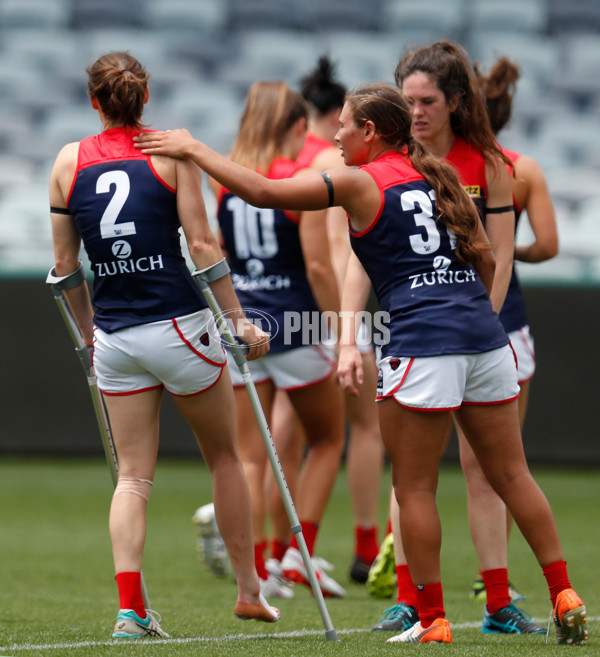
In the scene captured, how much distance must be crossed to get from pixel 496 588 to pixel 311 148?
2.68 m

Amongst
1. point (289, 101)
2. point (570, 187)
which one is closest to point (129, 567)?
point (289, 101)

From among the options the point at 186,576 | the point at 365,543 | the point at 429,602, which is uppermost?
the point at 429,602

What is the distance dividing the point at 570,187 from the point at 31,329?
623 cm

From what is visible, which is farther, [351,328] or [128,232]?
[351,328]

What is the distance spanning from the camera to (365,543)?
18.3ft

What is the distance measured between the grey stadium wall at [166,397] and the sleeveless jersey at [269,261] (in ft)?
15.0

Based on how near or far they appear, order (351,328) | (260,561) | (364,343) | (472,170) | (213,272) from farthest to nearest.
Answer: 1. (364,343)
2. (260,561)
3. (472,170)
4. (351,328)
5. (213,272)

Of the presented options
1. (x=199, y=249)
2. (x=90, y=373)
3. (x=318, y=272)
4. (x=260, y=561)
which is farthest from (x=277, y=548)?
(x=199, y=249)

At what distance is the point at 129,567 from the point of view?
370 cm

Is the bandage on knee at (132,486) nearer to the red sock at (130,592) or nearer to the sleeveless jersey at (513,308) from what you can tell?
the red sock at (130,592)

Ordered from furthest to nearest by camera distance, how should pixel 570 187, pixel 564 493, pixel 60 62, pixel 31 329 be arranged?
1. pixel 60 62
2. pixel 570 187
3. pixel 31 329
4. pixel 564 493

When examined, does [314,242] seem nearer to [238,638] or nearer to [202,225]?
[202,225]

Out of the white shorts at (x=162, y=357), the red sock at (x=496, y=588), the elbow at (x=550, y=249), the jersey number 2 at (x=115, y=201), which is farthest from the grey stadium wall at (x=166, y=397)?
the jersey number 2 at (x=115, y=201)

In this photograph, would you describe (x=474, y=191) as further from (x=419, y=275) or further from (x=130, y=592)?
(x=130, y=592)
